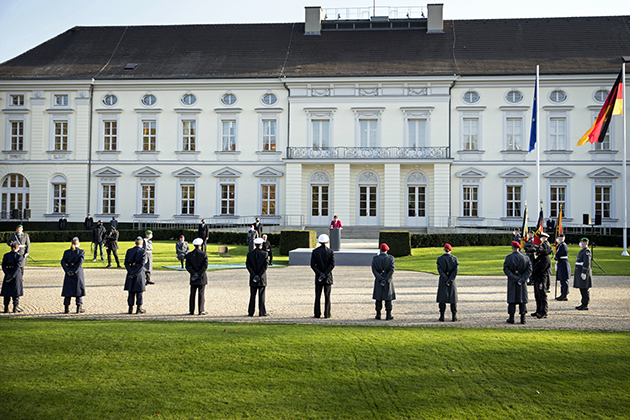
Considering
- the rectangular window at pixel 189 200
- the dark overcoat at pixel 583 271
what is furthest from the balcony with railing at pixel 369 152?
the dark overcoat at pixel 583 271

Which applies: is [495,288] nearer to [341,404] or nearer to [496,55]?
[341,404]

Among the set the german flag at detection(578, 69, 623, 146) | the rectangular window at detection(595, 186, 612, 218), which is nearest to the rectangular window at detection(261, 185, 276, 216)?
the german flag at detection(578, 69, 623, 146)

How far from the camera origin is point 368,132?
116ft

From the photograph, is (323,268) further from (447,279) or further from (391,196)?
(391,196)

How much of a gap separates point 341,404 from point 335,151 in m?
29.9

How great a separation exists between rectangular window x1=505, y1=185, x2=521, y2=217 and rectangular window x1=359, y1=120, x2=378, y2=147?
9.67 meters

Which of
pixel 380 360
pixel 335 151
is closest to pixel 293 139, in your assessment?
pixel 335 151

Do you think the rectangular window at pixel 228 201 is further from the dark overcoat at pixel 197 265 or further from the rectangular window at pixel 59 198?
the dark overcoat at pixel 197 265

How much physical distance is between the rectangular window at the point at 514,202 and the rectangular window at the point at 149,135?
24951 mm

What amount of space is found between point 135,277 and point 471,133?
29.2 metres

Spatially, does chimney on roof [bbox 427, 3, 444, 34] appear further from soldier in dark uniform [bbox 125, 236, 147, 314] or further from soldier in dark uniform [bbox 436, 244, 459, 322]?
soldier in dark uniform [bbox 125, 236, 147, 314]

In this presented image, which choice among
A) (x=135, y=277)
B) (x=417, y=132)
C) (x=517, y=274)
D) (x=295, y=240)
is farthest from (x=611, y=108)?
(x=135, y=277)

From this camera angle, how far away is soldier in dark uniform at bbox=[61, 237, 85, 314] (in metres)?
10.6

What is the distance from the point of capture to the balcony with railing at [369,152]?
3453cm
